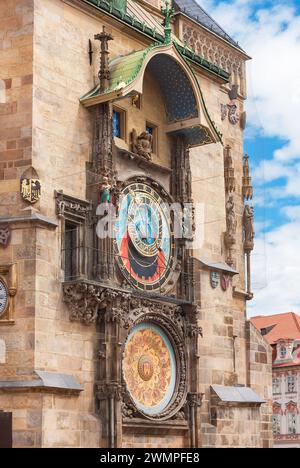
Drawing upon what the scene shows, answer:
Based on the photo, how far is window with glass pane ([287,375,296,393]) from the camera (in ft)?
167

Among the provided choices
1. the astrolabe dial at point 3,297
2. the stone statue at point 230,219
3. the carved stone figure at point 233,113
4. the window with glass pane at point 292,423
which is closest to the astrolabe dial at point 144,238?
the stone statue at point 230,219

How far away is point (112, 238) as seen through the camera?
744 inches

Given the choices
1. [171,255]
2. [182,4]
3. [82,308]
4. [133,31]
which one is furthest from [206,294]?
[182,4]

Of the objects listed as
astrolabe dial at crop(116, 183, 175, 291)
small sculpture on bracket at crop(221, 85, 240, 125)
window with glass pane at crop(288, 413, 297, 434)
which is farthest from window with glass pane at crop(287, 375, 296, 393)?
astrolabe dial at crop(116, 183, 175, 291)

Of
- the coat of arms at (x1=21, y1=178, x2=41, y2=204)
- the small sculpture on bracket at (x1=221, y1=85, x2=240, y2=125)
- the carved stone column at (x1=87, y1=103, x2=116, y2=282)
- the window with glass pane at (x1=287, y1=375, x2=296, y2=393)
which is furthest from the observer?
the window with glass pane at (x1=287, y1=375, x2=296, y2=393)

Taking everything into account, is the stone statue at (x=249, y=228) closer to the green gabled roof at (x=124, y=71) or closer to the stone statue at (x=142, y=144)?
the stone statue at (x=142, y=144)

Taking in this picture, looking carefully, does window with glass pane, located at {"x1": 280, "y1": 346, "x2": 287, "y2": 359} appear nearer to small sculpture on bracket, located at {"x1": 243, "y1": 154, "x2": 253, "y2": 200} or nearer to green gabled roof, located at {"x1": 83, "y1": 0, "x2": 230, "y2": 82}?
small sculpture on bracket, located at {"x1": 243, "y1": 154, "x2": 253, "y2": 200}

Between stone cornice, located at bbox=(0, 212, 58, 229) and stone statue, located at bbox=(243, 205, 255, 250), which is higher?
stone statue, located at bbox=(243, 205, 255, 250)

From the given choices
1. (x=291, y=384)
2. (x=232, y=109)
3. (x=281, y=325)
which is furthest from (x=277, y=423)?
(x=232, y=109)

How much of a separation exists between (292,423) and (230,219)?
29.7 metres

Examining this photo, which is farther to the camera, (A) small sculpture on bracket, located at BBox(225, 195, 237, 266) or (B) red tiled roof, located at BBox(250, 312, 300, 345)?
(B) red tiled roof, located at BBox(250, 312, 300, 345)

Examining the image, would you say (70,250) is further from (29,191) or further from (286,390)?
(286,390)

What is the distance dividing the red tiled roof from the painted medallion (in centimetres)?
3224
